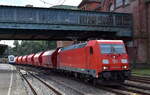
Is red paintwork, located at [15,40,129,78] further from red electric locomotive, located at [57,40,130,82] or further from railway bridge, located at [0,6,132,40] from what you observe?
railway bridge, located at [0,6,132,40]

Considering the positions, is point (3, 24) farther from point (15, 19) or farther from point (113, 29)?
point (113, 29)

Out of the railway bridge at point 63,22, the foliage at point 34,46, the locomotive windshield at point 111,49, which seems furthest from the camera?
the foliage at point 34,46

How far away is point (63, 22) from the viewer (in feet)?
132

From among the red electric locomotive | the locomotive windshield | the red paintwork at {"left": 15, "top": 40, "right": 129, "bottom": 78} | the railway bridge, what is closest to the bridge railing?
the railway bridge

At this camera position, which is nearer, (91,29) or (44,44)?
(91,29)

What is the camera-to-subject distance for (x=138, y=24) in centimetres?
4372

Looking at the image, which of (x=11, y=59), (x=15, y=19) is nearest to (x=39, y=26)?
(x=15, y=19)

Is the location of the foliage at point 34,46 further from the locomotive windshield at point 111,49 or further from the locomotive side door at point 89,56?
the locomotive windshield at point 111,49

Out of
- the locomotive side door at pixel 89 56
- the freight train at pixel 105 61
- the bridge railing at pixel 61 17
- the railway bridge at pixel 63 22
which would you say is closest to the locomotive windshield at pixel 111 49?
the freight train at pixel 105 61

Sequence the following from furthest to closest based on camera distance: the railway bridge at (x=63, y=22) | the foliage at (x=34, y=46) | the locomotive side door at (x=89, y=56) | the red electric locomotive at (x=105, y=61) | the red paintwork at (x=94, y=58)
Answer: the foliage at (x=34, y=46) → the railway bridge at (x=63, y=22) → the locomotive side door at (x=89, y=56) → the red paintwork at (x=94, y=58) → the red electric locomotive at (x=105, y=61)

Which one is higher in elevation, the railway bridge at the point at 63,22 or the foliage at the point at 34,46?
the railway bridge at the point at 63,22

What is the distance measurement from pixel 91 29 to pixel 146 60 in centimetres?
822

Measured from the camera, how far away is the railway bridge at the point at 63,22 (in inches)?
1506

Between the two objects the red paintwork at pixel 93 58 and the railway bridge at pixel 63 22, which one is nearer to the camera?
the red paintwork at pixel 93 58
